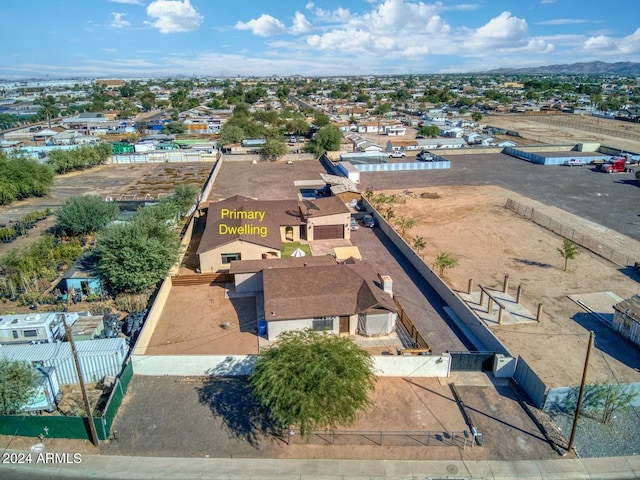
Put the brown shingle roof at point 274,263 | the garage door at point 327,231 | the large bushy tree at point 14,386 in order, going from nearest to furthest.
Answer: the large bushy tree at point 14,386
the brown shingle roof at point 274,263
the garage door at point 327,231

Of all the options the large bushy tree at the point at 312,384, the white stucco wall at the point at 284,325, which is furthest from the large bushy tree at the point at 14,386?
the white stucco wall at the point at 284,325

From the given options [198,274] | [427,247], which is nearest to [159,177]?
[198,274]

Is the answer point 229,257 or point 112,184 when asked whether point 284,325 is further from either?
point 112,184

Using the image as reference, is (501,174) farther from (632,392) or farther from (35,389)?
(35,389)

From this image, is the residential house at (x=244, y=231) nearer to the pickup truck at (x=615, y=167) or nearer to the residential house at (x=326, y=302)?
the residential house at (x=326, y=302)

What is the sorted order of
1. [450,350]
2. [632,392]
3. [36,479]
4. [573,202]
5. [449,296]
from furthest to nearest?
[573,202] < [449,296] < [450,350] < [632,392] < [36,479]

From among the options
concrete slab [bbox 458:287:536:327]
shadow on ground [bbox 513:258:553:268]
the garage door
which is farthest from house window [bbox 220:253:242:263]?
shadow on ground [bbox 513:258:553:268]
